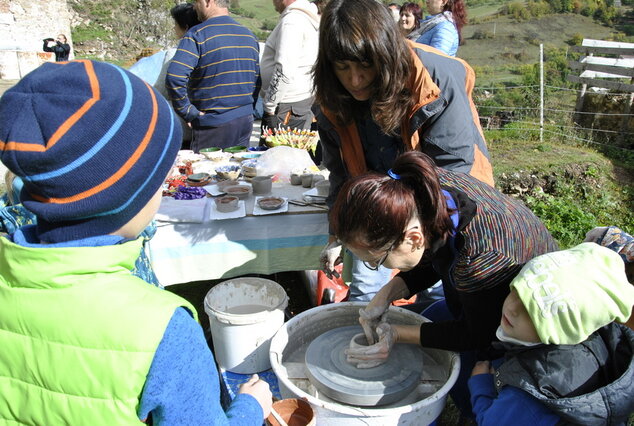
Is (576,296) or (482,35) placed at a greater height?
(482,35)

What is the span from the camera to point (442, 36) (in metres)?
3.92

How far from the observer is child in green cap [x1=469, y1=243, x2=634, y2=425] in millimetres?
1199

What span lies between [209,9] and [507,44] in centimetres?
4131

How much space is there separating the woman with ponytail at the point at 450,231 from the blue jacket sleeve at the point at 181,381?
688 millimetres

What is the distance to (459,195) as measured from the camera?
148cm

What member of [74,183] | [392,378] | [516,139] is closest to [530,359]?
[392,378]

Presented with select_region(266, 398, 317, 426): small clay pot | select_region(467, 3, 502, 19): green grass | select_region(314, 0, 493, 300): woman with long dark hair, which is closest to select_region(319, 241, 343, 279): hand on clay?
select_region(314, 0, 493, 300): woman with long dark hair

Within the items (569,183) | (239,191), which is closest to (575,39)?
(569,183)

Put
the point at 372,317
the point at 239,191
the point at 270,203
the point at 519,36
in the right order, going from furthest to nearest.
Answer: the point at 519,36
the point at 239,191
the point at 270,203
the point at 372,317

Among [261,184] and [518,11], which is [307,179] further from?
[518,11]

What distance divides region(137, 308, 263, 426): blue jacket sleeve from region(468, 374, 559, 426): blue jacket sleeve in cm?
88

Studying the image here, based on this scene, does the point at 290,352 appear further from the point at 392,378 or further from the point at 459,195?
the point at 459,195

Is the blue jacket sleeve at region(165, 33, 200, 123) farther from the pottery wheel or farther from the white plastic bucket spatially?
the pottery wheel

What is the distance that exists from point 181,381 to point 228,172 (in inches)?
86.4
